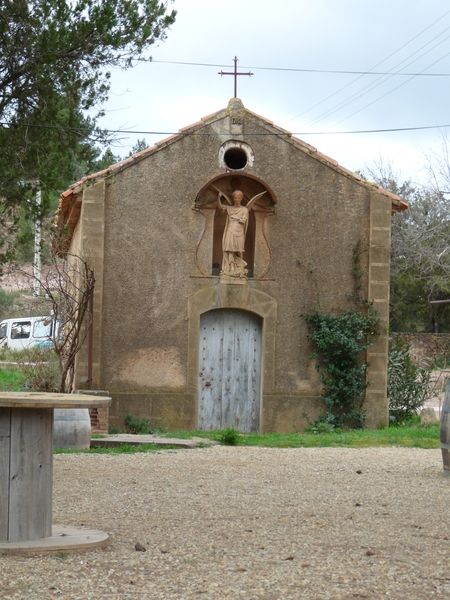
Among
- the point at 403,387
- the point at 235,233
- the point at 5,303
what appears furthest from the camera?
the point at 5,303

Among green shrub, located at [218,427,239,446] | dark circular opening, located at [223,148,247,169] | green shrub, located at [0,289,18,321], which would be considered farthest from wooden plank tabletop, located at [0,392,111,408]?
green shrub, located at [0,289,18,321]

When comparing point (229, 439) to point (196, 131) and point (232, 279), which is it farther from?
point (196, 131)

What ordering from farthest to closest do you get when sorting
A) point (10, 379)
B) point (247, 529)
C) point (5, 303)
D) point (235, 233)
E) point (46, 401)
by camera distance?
point (5, 303)
point (10, 379)
point (235, 233)
point (247, 529)
point (46, 401)

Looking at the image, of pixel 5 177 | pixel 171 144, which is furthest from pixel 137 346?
pixel 5 177

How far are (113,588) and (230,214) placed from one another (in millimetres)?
12375

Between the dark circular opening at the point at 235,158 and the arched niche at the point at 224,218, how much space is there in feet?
1.16

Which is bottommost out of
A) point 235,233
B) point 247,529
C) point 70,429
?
point 247,529

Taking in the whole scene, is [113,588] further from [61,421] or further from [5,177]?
[61,421]

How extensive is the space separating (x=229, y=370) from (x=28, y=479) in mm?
11414

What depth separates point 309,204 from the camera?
60.0 feet

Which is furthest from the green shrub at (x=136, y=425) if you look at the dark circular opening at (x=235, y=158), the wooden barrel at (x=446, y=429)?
the wooden barrel at (x=446, y=429)

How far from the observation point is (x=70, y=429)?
44.8 feet

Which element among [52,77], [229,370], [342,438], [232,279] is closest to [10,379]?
[229,370]

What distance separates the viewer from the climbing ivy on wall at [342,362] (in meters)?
18.0
